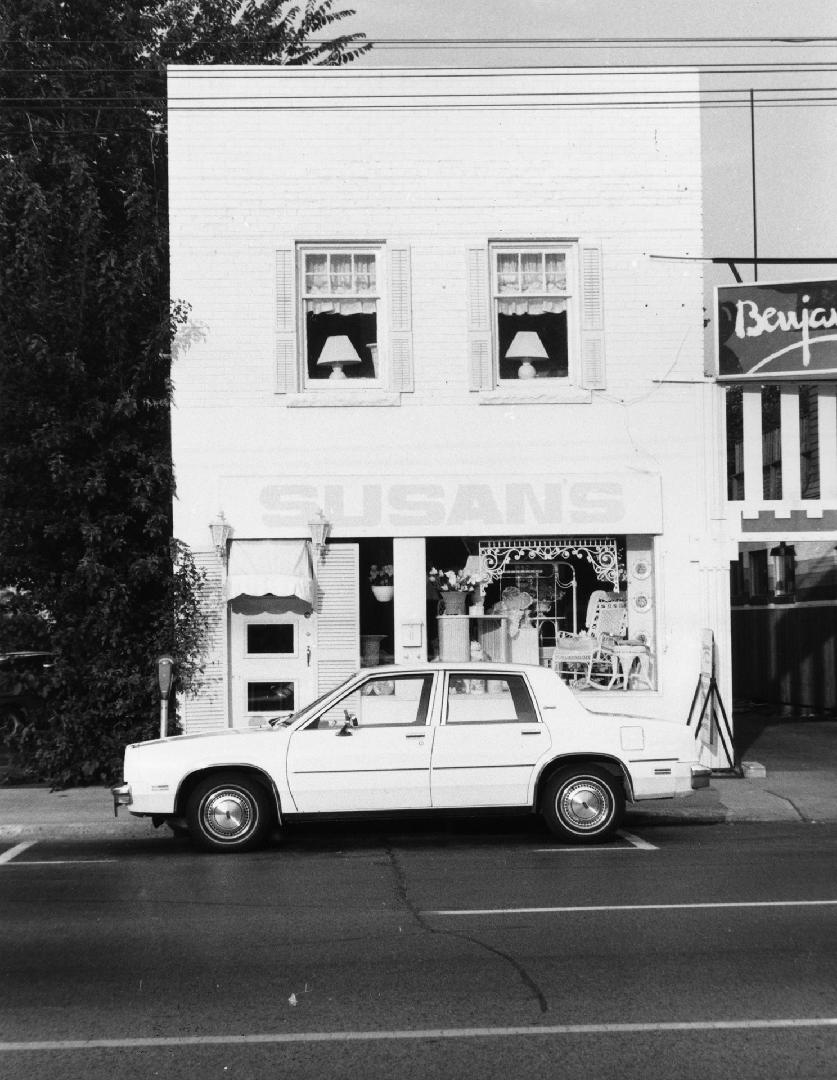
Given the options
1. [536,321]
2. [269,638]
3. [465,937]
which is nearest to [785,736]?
[536,321]

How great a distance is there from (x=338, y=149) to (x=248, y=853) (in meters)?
8.27

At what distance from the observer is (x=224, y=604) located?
48.3ft

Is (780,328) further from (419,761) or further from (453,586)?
(419,761)

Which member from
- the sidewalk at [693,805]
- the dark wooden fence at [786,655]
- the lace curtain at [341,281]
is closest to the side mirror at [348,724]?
the sidewalk at [693,805]

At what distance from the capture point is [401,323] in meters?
14.8

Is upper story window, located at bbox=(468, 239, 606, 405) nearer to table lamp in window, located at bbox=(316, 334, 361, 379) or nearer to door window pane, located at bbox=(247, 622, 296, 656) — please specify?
table lamp in window, located at bbox=(316, 334, 361, 379)

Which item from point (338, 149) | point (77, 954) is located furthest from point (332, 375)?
point (77, 954)

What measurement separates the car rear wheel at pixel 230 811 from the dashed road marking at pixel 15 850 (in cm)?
159

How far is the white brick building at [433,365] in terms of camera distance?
581 inches

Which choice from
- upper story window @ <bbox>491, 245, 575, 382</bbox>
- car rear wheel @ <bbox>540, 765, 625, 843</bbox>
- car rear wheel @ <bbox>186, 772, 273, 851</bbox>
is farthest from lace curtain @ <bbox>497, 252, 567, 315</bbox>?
car rear wheel @ <bbox>186, 772, 273, 851</bbox>

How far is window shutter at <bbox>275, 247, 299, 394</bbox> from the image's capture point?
14.8m

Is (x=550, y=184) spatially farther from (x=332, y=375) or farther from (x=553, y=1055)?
(x=553, y=1055)

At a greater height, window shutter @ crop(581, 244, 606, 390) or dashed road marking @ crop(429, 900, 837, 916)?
window shutter @ crop(581, 244, 606, 390)

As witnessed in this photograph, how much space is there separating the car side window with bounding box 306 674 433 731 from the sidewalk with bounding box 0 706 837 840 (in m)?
2.46
